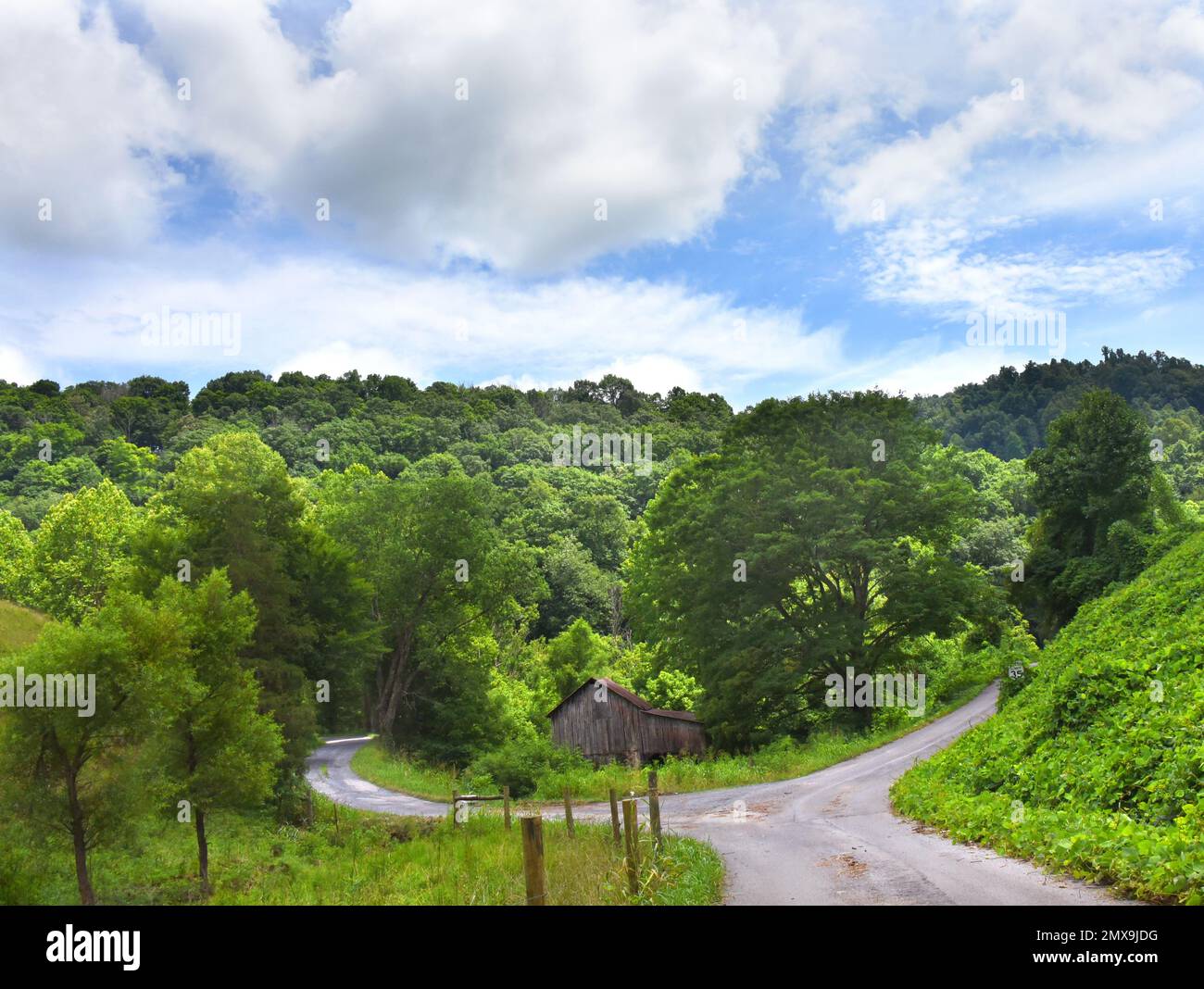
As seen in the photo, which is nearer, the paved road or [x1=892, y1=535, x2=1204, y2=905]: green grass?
[x1=892, y1=535, x2=1204, y2=905]: green grass

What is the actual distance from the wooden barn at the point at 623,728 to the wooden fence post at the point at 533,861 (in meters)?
35.9

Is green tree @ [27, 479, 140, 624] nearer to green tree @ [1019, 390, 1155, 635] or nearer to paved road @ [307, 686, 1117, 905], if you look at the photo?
paved road @ [307, 686, 1117, 905]

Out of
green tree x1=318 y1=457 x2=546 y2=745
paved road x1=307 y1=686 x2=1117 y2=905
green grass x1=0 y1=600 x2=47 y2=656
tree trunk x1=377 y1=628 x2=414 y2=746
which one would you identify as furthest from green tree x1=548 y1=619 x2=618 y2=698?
green grass x1=0 y1=600 x2=47 y2=656

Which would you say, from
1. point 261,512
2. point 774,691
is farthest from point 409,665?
point 774,691

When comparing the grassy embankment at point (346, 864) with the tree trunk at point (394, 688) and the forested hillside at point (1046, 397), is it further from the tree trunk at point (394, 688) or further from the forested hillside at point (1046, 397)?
the forested hillside at point (1046, 397)

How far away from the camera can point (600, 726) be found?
44562 millimetres

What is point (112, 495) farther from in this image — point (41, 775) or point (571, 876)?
point (571, 876)

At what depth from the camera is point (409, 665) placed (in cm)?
5506

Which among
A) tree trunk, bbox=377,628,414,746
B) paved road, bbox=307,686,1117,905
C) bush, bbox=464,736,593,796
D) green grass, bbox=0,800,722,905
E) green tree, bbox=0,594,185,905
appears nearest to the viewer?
paved road, bbox=307,686,1117,905

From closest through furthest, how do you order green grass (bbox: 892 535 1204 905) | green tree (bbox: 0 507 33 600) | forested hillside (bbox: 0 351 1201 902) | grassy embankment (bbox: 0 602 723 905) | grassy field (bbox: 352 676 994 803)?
green grass (bbox: 892 535 1204 905)
grassy embankment (bbox: 0 602 723 905)
forested hillside (bbox: 0 351 1201 902)
grassy field (bbox: 352 676 994 803)
green tree (bbox: 0 507 33 600)

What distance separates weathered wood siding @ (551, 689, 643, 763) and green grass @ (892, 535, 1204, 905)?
816 inches

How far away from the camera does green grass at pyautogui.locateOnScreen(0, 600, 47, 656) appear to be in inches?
1384

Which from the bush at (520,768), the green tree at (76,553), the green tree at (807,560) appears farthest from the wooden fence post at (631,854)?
the green tree at (76,553)

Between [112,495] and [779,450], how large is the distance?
5162cm
